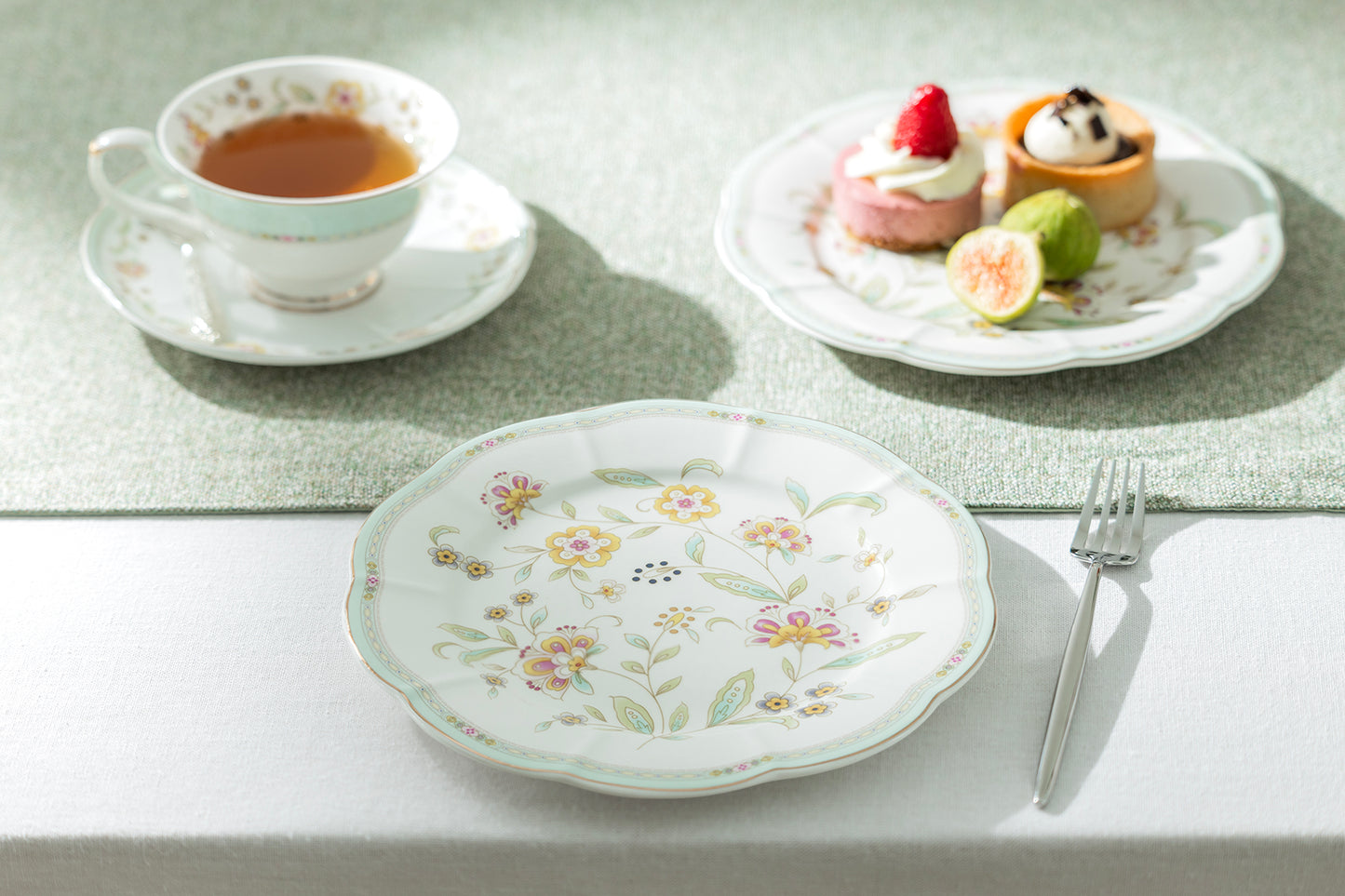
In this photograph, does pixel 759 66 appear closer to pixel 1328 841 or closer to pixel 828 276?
pixel 828 276

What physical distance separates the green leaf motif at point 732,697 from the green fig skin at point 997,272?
0.52 m

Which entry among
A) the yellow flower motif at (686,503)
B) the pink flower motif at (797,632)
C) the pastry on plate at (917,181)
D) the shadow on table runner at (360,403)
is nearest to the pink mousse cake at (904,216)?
the pastry on plate at (917,181)

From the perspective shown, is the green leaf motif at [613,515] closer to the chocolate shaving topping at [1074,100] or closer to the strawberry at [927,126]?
the strawberry at [927,126]

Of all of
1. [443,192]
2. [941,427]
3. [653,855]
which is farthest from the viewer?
[443,192]

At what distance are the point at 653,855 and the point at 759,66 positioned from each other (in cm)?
126

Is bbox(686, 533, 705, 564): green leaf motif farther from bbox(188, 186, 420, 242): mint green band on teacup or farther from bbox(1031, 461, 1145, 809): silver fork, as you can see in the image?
bbox(188, 186, 420, 242): mint green band on teacup

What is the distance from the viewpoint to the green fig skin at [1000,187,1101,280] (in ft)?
3.77

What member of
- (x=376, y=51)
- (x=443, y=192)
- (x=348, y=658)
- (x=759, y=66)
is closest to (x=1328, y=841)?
(x=348, y=658)

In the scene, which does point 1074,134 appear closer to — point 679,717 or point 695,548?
point 695,548

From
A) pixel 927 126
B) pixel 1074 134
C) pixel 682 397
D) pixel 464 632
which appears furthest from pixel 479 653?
pixel 1074 134

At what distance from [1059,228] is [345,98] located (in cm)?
77

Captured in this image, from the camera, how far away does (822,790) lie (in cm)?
73

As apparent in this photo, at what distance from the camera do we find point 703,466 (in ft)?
3.10

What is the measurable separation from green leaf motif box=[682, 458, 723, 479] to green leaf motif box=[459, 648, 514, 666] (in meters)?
0.23
